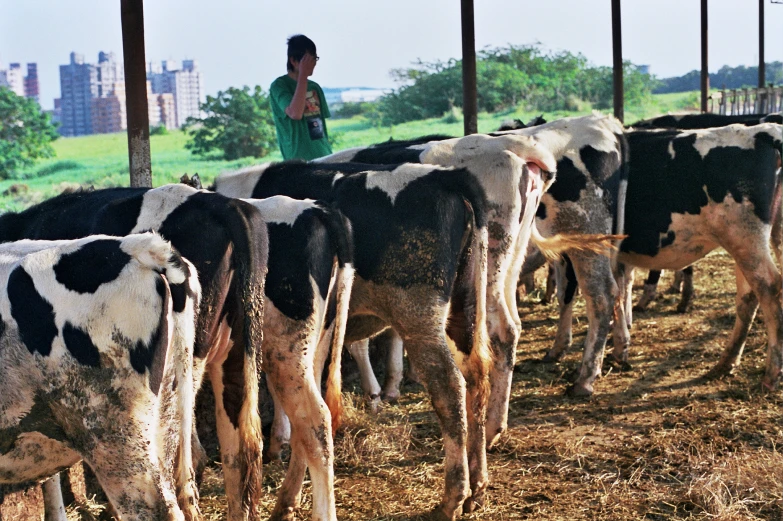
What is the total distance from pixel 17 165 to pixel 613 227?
17.4m

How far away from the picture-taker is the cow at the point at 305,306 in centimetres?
439

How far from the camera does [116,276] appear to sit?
3.34m

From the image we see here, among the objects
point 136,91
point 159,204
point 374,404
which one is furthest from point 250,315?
point 136,91

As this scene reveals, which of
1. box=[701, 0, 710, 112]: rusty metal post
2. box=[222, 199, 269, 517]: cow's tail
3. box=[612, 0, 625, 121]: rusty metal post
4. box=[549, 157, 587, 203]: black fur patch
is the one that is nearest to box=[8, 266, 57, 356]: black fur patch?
box=[222, 199, 269, 517]: cow's tail

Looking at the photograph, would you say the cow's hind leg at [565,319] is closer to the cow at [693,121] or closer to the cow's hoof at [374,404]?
the cow's hoof at [374,404]

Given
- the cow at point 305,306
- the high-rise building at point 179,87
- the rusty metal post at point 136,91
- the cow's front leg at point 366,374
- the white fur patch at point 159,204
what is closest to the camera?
the white fur patch at point 159,204

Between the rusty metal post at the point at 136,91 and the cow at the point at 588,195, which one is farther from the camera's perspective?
the cow at the point at 588,195

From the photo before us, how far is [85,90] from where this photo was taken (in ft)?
141

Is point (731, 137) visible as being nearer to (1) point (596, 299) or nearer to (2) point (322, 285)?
(1) point (596, 299)

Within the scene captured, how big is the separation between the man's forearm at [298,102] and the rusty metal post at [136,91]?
4.22 feet

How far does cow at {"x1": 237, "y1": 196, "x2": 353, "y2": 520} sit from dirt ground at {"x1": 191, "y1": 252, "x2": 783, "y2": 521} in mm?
723

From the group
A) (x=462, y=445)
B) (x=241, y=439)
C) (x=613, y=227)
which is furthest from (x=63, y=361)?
(x=613, y=227)

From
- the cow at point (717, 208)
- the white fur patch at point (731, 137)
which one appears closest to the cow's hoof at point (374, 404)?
the cow at point (717, 208)

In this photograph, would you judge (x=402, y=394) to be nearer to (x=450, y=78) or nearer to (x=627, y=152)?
(x=627, y=152)
